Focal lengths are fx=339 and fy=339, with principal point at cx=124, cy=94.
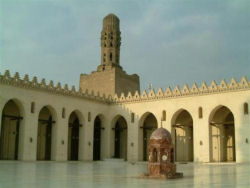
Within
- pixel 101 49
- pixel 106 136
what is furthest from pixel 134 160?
pixel 101 49

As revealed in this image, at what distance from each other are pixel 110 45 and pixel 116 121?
11.8m

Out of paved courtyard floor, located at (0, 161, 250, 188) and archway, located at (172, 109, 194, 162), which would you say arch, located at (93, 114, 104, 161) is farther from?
paved courtyard floor, located at (0, 161, 250, 188)

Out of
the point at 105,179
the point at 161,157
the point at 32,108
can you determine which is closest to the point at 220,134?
the point at 32,108

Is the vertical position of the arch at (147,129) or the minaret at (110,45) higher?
the minaret at (110,45)

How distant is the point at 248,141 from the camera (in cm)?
2867

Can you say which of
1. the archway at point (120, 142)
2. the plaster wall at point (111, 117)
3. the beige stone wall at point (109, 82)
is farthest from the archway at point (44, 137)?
the beige stone wall at point (109, 82)

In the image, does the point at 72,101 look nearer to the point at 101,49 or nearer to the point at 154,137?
the point at 101,49

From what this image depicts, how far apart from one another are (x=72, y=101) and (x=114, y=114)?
218 inches

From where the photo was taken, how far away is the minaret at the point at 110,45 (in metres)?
46.0

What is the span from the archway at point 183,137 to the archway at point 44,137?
13.4 meters

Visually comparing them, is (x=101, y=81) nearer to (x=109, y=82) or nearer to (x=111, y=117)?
(x=109, y=82)

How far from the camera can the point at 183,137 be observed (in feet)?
119

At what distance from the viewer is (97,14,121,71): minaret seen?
4600 centimetres

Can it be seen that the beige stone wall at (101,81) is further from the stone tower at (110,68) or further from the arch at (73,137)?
the arch at (73,137)
